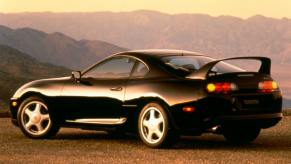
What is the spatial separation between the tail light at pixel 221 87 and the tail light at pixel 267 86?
0.49 m

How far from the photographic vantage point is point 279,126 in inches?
540

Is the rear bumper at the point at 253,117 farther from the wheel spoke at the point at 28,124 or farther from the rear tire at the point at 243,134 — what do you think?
the wheel spoke at the point at 28,124

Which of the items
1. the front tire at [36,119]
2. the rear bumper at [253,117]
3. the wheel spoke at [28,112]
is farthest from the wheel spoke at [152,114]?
the wheel spoke at [28,112]

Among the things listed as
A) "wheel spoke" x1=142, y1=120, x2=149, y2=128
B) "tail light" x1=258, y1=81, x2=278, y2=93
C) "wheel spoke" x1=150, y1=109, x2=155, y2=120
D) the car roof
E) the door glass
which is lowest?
"wheel spoke" x1=142, y1=120, x2=149, y2=128

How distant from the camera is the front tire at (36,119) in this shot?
10.9 metres

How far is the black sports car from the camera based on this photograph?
30.0 ft

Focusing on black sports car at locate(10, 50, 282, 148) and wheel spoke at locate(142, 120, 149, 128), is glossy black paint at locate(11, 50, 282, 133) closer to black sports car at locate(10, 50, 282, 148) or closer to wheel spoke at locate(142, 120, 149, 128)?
black sports car at locate(10, 50, 282, 148)

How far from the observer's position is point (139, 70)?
392 inches

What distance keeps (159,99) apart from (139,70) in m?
0.72

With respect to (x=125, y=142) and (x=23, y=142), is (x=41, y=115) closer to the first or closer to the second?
(x=23, y=142)

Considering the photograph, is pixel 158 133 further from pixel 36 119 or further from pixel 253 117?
pixel 36 119

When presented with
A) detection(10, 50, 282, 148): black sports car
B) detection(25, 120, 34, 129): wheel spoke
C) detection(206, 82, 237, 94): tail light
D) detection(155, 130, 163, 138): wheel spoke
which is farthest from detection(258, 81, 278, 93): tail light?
detection(25, 120, 34, 129): wheel spoke

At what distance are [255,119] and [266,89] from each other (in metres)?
0.48

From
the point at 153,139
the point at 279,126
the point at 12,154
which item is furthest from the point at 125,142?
the point at 279,126
